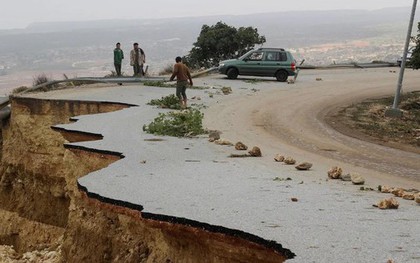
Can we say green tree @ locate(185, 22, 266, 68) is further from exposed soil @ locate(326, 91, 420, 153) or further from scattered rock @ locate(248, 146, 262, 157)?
scattered rock @ locate(248, 146, 262, 157)

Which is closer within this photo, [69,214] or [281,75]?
[69,214]

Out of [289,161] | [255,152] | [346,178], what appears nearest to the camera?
[346,178]

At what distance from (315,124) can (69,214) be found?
9.10m

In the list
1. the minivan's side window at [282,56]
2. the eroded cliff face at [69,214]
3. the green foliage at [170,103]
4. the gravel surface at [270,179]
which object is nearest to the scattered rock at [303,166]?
the gravel surface at [270,179]

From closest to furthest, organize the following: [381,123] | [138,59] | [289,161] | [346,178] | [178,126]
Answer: [346,178]
[289,161]
[178,126]
[381,123]
[138,59]

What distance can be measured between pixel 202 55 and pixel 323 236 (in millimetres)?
35229

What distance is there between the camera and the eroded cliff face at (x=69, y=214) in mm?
7859

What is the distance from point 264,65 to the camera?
2998 centimetres

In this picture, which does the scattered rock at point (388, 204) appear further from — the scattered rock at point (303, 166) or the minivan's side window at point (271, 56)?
the minivan's side window at point (271, 56)

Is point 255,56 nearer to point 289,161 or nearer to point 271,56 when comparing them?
point 271,56

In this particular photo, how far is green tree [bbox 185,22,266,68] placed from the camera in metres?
40.3

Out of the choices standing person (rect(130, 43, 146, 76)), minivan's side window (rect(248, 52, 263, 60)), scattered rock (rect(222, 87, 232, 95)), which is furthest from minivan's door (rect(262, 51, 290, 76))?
standing person (rect(130, 43, 146, 76))

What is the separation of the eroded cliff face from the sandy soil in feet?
13.6

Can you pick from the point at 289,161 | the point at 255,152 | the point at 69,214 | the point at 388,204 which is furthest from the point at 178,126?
the point at 388,204
